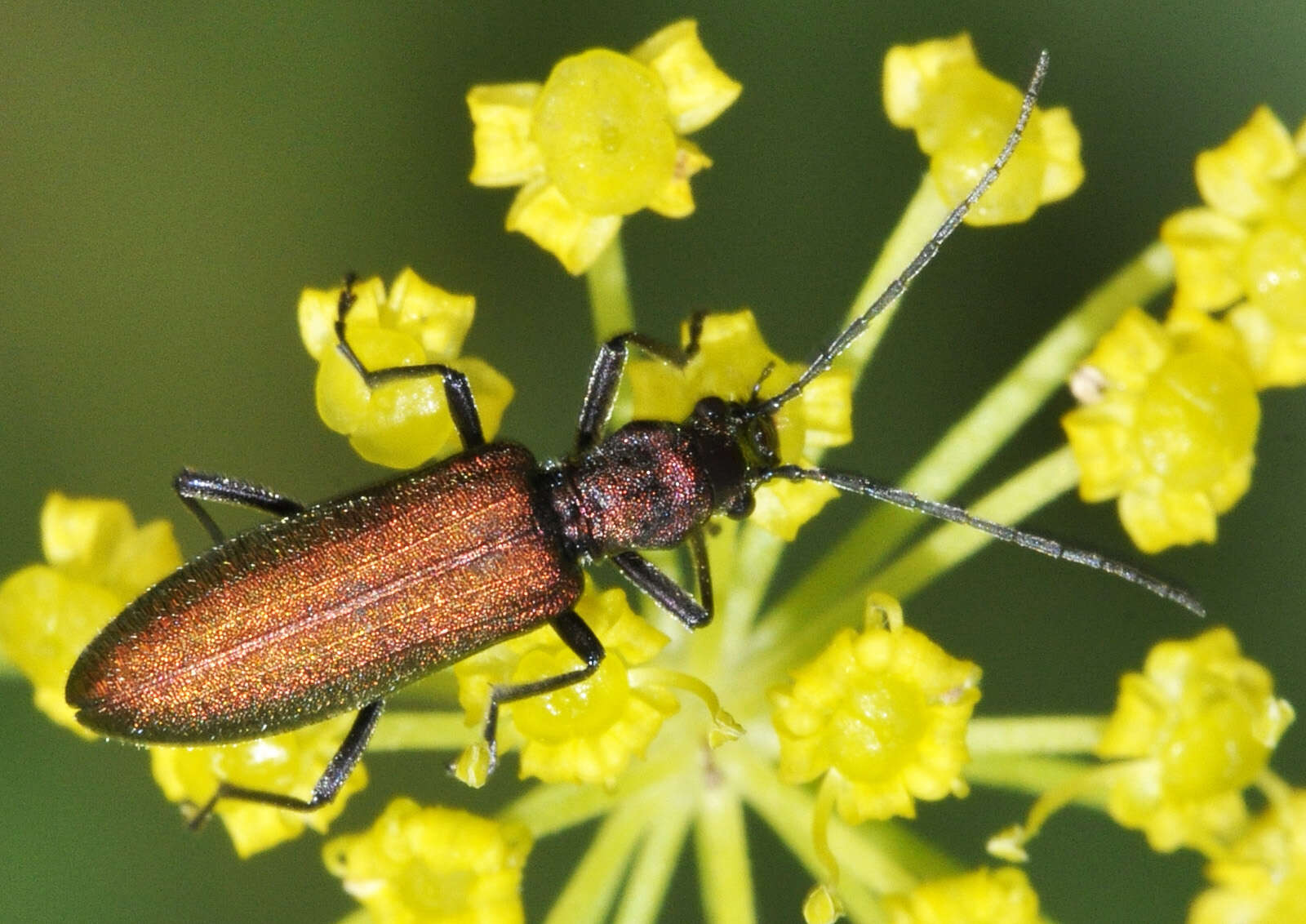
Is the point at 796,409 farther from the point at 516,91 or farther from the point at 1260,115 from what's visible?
the point at 1260,115

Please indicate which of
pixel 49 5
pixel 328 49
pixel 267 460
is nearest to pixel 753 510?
pixel 267 460

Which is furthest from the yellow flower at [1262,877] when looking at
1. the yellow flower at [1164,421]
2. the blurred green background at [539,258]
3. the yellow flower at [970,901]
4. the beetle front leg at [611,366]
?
the beetle front leg at [611,366]

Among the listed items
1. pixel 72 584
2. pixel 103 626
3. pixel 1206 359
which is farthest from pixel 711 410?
pixel 72 584

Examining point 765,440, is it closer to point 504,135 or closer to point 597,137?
point 597,137

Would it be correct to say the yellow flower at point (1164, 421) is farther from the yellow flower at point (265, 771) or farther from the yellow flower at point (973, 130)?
the yellow flower at point (265, 771)

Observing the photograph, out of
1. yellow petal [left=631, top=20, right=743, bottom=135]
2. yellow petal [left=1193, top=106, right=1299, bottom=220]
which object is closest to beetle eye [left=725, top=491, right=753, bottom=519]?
yellow petal [left=631, top=20, right=743, bottom=135]

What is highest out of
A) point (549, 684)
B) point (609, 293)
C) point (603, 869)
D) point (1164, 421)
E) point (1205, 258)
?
point (609, 293)

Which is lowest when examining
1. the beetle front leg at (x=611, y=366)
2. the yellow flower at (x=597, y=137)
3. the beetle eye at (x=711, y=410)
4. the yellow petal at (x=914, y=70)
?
the beetle eye at (x=711, y=410)
